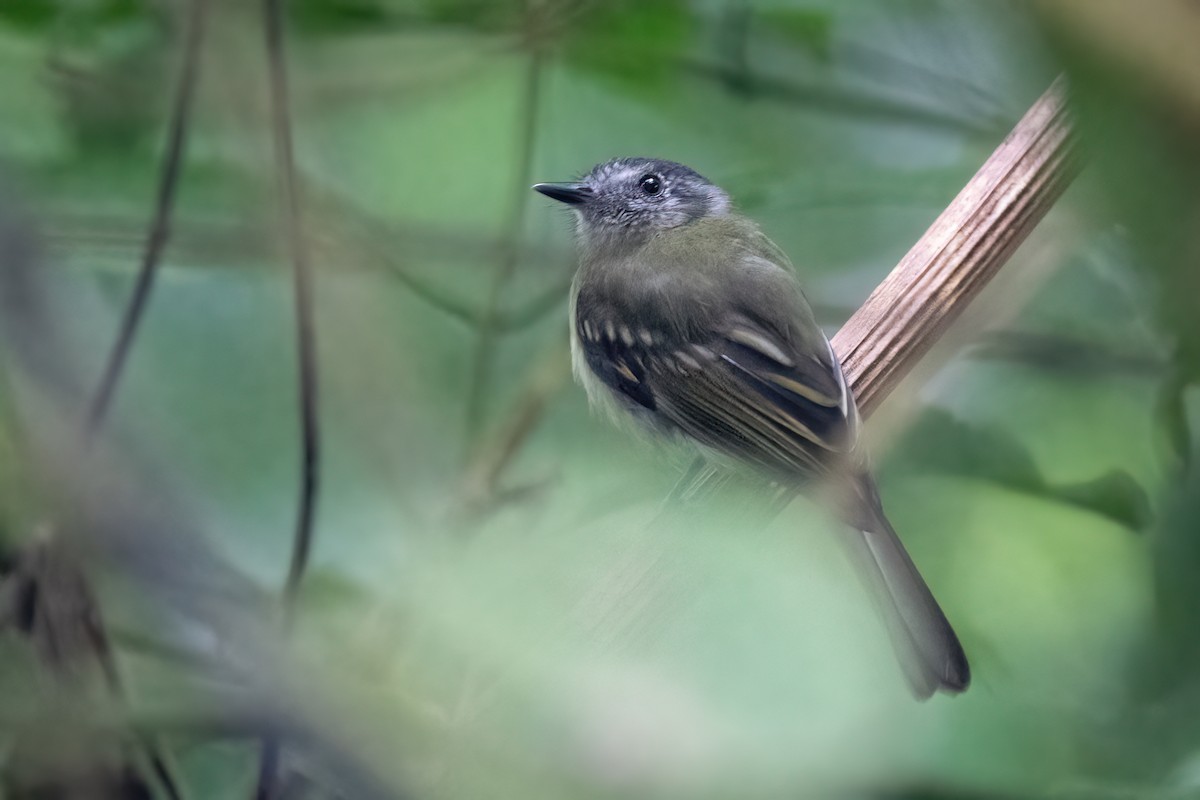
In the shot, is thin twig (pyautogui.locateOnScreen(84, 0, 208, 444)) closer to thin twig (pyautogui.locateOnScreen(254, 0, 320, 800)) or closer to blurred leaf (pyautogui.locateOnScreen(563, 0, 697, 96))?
thin twig (pyautogui.locateOnScreen(254, 0, 320, 800))

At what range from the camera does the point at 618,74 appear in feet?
5.23

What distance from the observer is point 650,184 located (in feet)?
7.09

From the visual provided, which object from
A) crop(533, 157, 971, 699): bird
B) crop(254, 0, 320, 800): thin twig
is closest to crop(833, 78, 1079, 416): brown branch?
crop(533, 157, 971, 699): bird

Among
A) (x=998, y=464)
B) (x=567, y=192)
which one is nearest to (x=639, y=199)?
(x=567, y=192)

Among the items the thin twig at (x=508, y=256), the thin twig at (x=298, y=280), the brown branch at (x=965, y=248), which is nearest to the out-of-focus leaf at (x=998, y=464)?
the brown branch at (x=965, y=248)

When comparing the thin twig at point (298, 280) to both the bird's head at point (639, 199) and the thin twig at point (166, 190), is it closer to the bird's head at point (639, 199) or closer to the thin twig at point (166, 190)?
the thin twig at point (166, 190)

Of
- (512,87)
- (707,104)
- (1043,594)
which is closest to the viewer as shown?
(1043,594)

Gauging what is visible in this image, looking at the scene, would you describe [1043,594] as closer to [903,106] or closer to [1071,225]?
[1071,225]

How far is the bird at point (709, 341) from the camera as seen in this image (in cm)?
143

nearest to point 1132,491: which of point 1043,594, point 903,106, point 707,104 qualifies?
point 1043,594

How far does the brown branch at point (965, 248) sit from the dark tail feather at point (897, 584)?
0.12 m

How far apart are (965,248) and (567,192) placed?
0.97 meters

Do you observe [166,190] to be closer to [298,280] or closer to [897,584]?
[298,280]

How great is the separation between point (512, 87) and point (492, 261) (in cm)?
26
